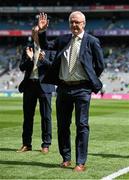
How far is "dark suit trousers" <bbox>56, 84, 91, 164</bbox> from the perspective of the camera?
820 centimetres

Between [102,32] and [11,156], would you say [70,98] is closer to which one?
[11,156]

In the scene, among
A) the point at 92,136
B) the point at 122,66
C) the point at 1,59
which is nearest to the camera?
the point at 92,136

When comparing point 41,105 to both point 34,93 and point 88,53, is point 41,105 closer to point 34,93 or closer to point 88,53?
point 34,93

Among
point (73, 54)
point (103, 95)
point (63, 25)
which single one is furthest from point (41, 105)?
point (63, 25)

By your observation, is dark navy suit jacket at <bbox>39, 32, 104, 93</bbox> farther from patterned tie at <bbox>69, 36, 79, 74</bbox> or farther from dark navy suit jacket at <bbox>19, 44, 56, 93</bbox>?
dark navy suit jacket at <bbox>19, 44, 56, 93</bbox>

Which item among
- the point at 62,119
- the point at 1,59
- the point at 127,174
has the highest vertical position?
the point at 62,119

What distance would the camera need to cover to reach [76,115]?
8289 millimetres

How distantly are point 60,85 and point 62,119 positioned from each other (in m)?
0.52

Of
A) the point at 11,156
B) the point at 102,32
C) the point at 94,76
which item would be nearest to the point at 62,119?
the point at 94,76

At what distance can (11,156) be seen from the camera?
983cm
